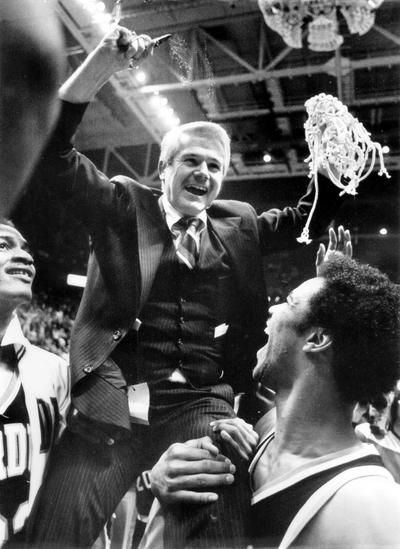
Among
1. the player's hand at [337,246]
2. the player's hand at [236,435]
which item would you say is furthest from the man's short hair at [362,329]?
the player's hand at [236,435]

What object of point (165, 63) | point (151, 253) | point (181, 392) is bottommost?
point (181, 392)

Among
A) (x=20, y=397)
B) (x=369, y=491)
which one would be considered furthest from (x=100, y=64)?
(x=369, y=491)

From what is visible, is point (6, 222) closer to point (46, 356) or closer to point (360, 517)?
point (46, 356)

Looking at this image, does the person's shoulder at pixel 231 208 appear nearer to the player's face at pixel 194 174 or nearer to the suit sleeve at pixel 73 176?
the player's face at pixel 194 174

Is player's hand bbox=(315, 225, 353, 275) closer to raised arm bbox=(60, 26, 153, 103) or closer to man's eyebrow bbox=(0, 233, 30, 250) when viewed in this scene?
raised arm bbox=(60, 26, 153, 103)

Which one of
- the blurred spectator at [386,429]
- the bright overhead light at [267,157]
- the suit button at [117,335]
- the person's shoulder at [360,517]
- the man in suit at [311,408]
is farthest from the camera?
the blurred spectator at [386,429]

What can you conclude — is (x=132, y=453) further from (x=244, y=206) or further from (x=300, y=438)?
(x=244, y=206)

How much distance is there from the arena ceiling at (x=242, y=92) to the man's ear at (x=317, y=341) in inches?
10.0

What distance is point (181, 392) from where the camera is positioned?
41.5 inches

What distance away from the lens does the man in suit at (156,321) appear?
1.01 meters

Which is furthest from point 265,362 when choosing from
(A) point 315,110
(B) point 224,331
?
(A) point 315,110

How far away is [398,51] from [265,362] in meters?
0.75

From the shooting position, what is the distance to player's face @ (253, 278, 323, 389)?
3.43ft

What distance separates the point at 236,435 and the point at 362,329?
332mm
